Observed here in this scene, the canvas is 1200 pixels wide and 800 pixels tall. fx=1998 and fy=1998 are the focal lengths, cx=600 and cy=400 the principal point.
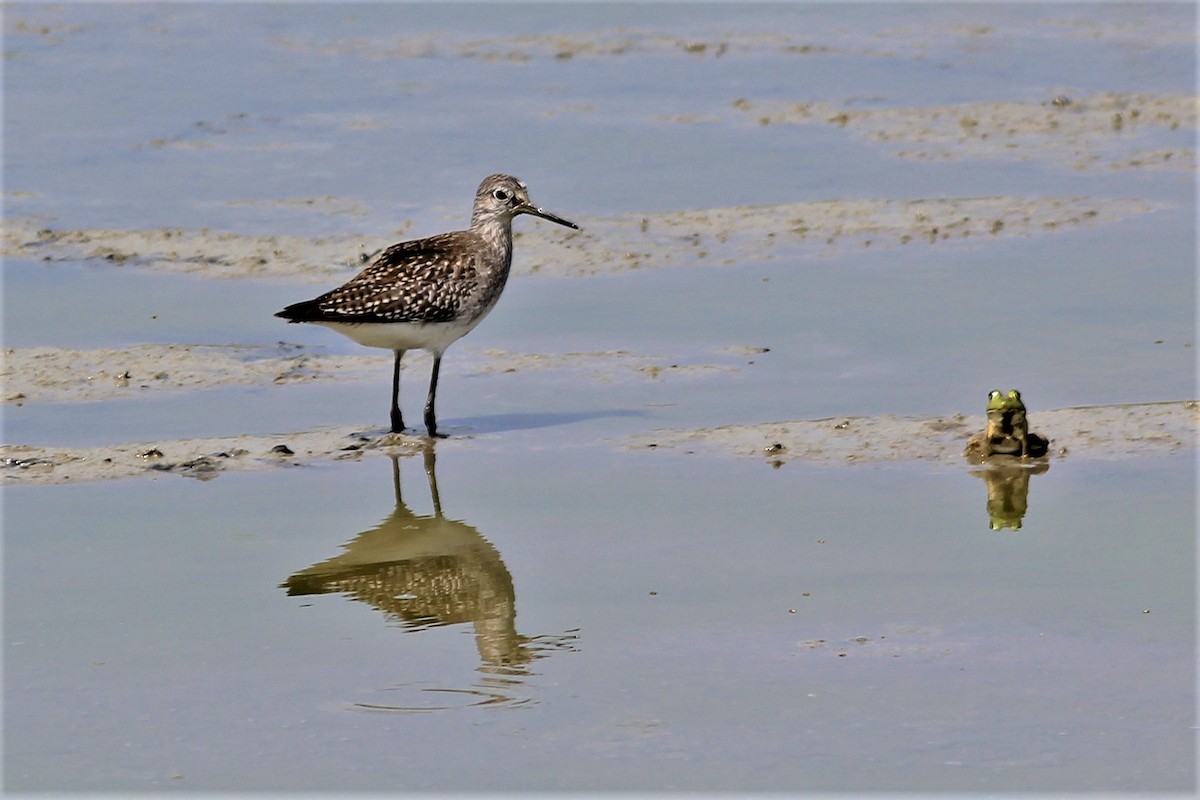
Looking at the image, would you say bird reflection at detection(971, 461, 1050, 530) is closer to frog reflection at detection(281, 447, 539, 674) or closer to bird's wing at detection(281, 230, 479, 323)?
frog reflection at detection(281, 447, 539, 674)

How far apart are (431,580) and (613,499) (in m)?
1.36

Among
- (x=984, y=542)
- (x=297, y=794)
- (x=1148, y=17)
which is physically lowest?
(x=297, y=794)

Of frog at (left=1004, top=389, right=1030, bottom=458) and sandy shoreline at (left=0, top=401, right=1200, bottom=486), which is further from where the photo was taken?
sandy shoreline at (left=0, top=401, right=1200, bottom=486)

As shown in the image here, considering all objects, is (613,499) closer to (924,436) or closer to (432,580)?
(432,580)

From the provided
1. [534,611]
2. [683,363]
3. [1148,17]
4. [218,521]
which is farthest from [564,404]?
[1148,17]

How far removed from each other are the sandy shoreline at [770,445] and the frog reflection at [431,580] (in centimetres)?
124

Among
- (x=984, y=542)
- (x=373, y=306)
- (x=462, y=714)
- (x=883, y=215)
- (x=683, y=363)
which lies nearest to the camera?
(x=462, y=714)

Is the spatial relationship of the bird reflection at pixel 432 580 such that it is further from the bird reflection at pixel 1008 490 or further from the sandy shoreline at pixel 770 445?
the bird reflection at pixel 1008 490

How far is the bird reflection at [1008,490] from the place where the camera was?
966 centimetres

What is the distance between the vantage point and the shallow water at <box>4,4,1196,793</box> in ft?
23.0

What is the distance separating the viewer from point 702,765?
6.71 m

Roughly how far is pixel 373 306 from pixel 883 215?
5772mm

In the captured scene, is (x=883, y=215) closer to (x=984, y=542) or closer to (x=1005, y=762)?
(x=984, y=542)

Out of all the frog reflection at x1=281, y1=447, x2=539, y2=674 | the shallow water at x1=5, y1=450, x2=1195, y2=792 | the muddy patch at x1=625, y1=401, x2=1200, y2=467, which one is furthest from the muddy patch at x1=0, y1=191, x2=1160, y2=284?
the frog reflection at x1=281, y1=447, x2=539, y2=674
